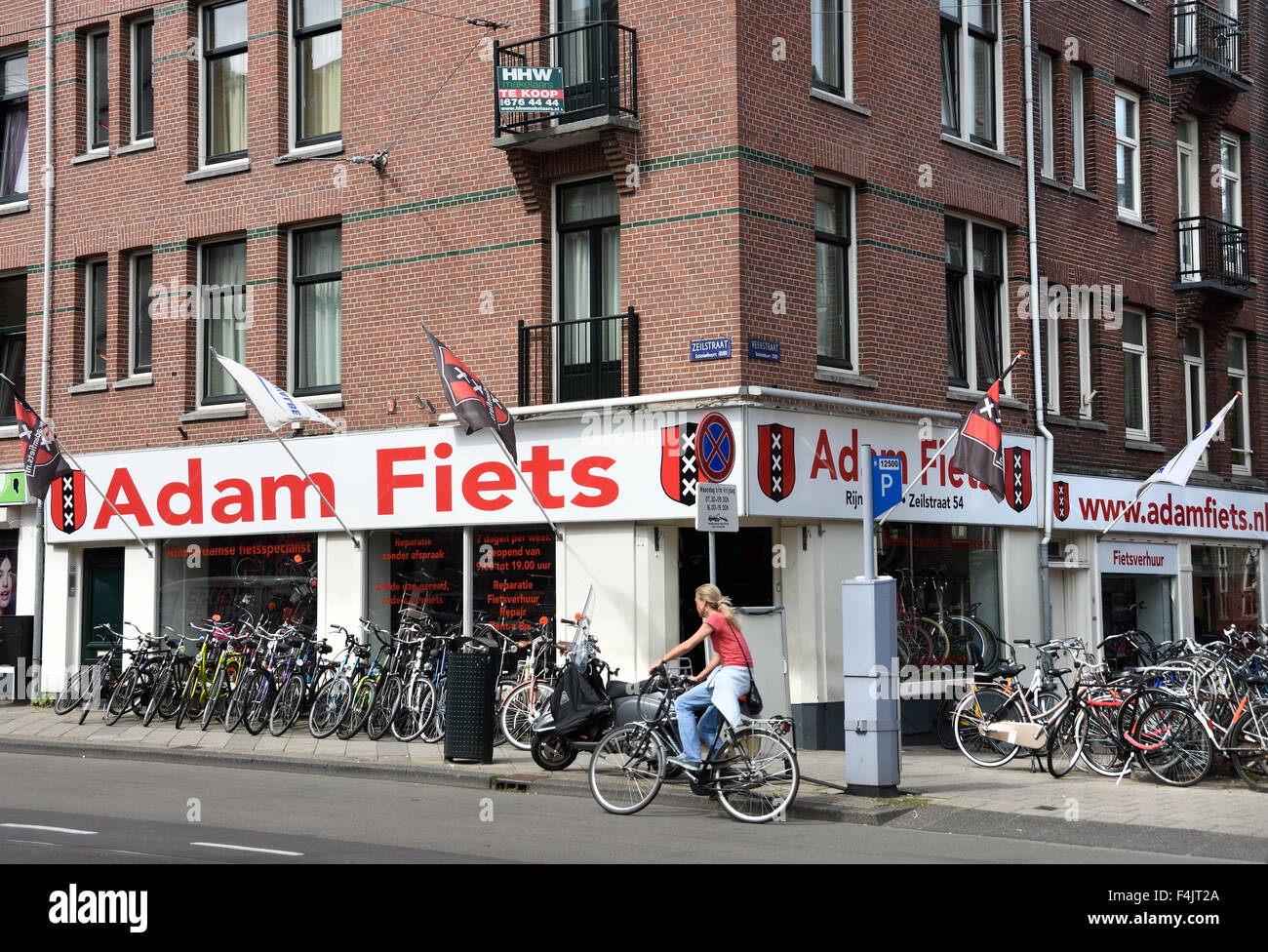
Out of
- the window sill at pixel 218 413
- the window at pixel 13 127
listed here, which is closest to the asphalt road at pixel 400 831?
the window sill at pixel 218 413

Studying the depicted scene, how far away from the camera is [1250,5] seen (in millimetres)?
26516

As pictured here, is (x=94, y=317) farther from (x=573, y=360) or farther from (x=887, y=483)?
(x=887, y=483)

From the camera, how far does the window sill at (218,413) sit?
2086 centimetres

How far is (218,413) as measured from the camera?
69.1ft

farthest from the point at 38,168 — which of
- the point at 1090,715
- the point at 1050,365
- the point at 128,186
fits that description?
the point at 1090,715

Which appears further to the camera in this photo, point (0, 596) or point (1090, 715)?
point (0, 596)

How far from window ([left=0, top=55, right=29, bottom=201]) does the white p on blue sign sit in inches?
553

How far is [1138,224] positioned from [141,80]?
1502 centimetres

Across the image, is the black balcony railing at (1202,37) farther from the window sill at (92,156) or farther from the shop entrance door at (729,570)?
the window sill at (92,156)

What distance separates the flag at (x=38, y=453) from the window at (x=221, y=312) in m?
2.11
